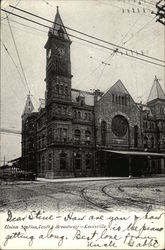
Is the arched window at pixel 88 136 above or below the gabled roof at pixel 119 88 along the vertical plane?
below

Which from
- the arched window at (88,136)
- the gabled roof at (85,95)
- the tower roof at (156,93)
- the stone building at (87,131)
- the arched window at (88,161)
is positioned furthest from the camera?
the tower roof at (156,93)

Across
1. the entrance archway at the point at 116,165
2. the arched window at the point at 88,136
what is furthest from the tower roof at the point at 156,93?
the arched window at the point at 88,136

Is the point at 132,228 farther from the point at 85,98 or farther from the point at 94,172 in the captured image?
the point at 85,98

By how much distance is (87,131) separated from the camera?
114ft

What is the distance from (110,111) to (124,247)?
33505mm

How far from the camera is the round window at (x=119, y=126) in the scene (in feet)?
123

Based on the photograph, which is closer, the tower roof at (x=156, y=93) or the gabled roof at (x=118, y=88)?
the gabled roof at (x=118, y=88)

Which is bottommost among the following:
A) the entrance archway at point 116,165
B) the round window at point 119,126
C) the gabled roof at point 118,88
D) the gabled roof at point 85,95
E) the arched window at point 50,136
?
the entrance archway at point 116,165

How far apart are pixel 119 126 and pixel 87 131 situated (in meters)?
6.29

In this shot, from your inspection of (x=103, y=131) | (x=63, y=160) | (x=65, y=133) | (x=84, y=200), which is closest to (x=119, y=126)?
(x=103, y=131)

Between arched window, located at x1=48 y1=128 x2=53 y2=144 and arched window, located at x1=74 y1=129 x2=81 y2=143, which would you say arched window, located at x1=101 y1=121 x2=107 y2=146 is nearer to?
arched window, located at x1=74 y1=129 x2=81 y2=143

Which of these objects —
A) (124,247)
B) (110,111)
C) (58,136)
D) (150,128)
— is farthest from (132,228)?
(150,128)

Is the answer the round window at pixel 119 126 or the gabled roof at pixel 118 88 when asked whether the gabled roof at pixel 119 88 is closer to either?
the gabled roof at pixel 118 88

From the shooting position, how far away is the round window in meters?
37.5
